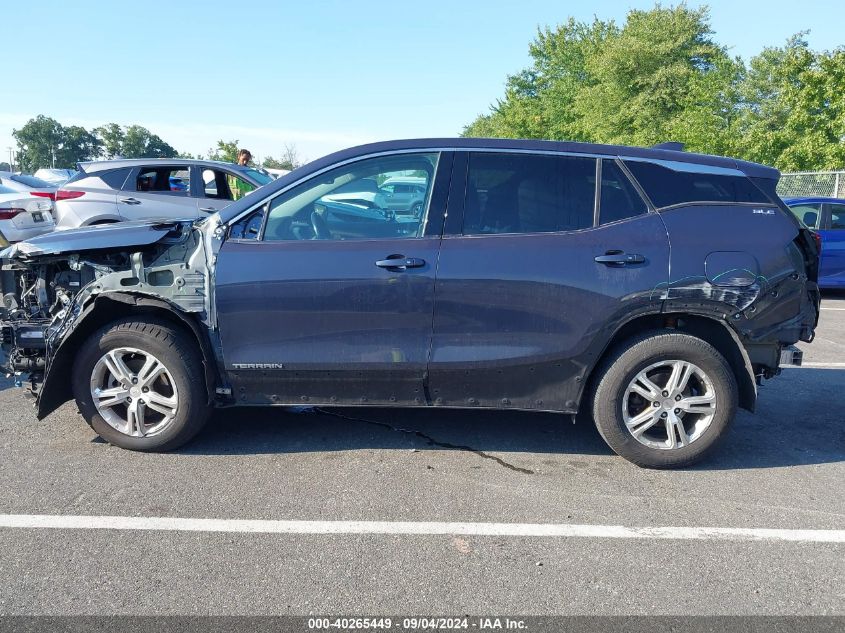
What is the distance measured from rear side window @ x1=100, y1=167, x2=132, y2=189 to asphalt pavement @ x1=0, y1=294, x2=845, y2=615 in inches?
214

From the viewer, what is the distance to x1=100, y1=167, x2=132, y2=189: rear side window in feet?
31.6

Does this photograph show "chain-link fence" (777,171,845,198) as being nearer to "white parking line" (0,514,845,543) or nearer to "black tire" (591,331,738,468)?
"black tire" (591,331,738,468)

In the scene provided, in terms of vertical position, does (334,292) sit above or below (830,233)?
below

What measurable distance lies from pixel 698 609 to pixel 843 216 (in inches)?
414

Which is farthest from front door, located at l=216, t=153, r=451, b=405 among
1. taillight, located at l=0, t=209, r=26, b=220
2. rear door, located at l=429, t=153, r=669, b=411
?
taillight, located at l=0, t=209, r=26, b=220

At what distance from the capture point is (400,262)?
3.82 metres

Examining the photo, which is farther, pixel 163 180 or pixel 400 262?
pixel 163 180

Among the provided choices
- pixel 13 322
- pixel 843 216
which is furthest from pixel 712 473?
pixel 843 216

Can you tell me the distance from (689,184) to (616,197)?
46 cm

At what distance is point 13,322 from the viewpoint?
13.9 feet

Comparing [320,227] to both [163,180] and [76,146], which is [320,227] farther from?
[76,146]

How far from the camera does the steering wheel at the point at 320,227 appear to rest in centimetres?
396

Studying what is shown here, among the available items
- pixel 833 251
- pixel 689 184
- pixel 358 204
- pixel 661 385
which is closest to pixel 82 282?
pixel 358 204

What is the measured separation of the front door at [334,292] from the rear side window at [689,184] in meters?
1.20
